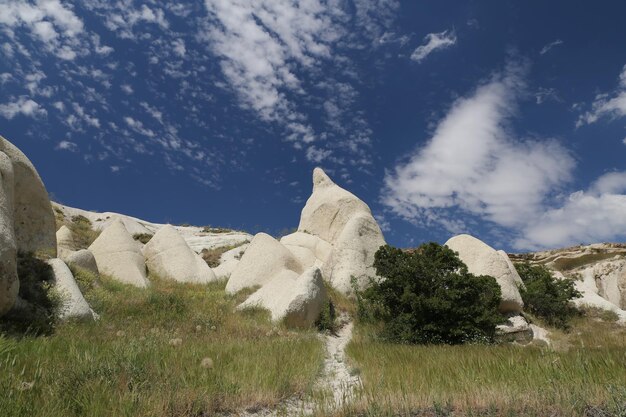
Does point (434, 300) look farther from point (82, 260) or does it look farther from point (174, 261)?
Result: point (174, 261)

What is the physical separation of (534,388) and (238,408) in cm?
344

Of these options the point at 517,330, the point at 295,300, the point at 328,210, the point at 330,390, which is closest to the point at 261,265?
the point at 295,300

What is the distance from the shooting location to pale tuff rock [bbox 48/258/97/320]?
10898 mm

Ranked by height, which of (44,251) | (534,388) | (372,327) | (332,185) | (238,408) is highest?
(332,185)

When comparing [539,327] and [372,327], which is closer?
[372,327]

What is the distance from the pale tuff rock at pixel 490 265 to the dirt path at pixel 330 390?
8.85 metres

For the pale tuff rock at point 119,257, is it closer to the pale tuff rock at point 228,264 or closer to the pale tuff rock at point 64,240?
the pale tuff rock at point 64,240

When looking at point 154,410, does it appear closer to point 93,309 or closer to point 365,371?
point 365,371

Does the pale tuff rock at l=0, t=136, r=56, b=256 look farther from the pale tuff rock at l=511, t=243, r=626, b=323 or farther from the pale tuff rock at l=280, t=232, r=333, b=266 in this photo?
the pale tuff rock at l=511, t=243, r=626, b=323

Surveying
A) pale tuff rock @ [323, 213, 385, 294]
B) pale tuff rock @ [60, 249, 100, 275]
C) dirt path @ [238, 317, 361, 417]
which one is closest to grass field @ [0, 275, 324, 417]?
dirt path @ [238, 317, 361, 417]

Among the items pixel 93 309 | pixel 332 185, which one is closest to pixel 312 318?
pixel 93 309


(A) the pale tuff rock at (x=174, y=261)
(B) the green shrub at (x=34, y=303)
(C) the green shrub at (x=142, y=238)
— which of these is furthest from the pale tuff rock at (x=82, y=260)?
(C) the green shrub at (x=142, y=238)

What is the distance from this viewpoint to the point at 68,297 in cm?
1126

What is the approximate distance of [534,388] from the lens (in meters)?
4.60
